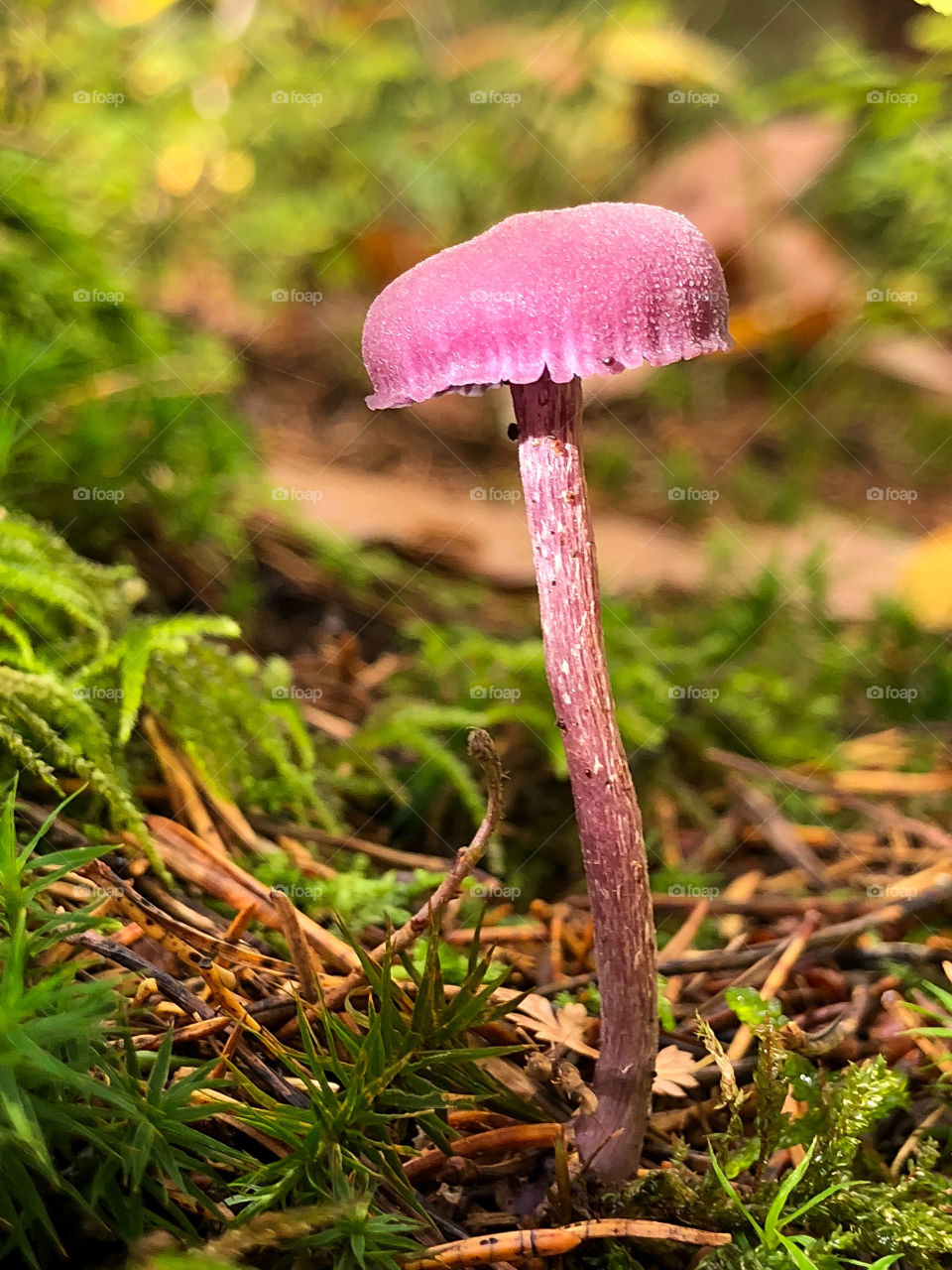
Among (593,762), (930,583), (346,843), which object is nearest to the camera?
(593,762)

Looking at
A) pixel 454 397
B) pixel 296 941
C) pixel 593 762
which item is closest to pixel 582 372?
pixel 593 762

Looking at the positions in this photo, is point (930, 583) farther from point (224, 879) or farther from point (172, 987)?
point (172, 987)

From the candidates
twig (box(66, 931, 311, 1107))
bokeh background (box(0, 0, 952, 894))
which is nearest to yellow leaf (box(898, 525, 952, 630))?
bokeh background (box(0, 0, 952, 894))

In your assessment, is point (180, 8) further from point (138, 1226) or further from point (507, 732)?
point (138, 1226)

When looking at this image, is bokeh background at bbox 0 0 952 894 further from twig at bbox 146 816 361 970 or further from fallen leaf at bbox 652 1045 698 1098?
fallen leaf at bbox 652 1045 698 1098

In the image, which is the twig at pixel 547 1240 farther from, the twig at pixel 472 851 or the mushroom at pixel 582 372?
the twig at pixel 472 851

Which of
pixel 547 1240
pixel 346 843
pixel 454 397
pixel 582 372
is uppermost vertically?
pixel 454 397

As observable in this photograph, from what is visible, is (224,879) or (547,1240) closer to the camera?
(547,1240)
